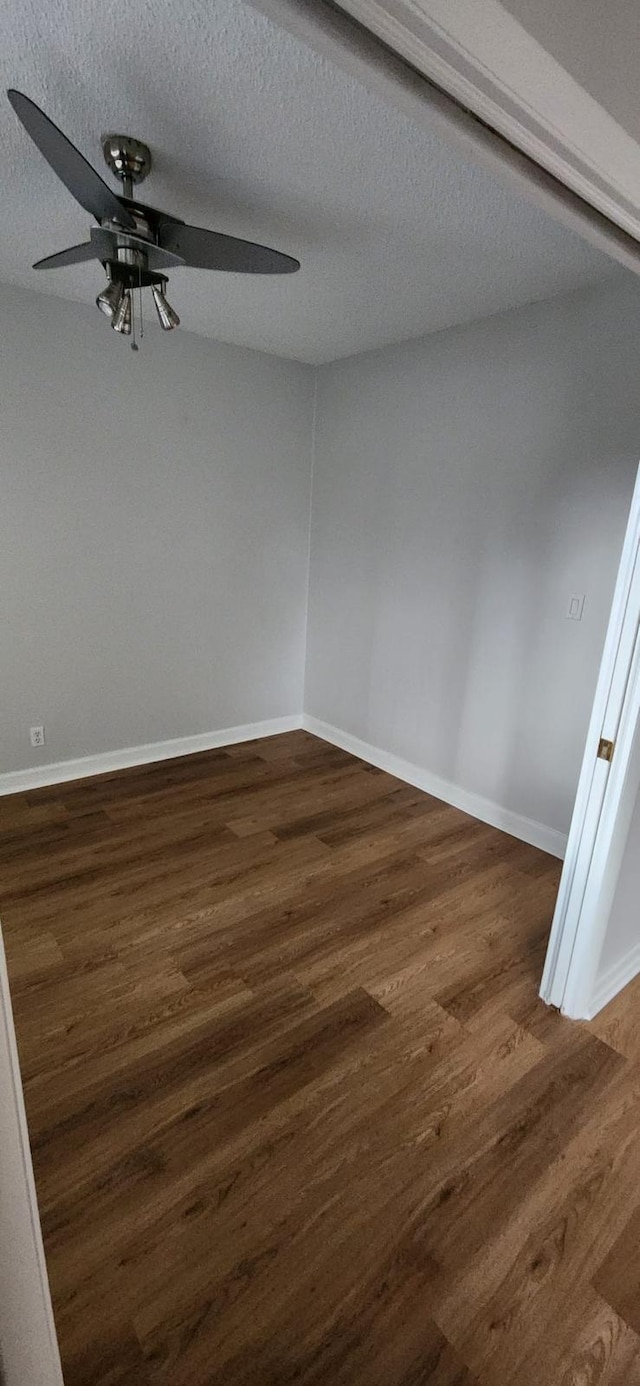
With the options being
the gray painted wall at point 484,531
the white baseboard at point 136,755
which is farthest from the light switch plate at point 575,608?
the white baseboard at point 136,755

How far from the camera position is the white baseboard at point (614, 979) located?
183cm

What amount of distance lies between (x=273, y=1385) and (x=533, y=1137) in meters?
0.75

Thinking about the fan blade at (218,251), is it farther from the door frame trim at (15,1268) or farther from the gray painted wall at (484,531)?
the door frame trim at (15,1268)

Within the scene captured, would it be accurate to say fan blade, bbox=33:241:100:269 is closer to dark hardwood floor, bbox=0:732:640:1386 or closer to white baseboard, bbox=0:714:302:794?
dark hardwood floor, bbox=0:732:640:1386

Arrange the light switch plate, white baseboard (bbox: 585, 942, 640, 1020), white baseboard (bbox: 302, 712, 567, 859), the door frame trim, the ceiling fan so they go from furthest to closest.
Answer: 1. white baseboard (bbox: 302, 712, 567, 859)
2. the light switch plate
3. white baseboard (bbox: 585, 942, 640, 1020)
4. the ceiling fan
5. the door frame trim

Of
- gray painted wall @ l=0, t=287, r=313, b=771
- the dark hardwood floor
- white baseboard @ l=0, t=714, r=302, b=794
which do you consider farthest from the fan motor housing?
white baseboard @ l=0, t=714, r=302, b=794

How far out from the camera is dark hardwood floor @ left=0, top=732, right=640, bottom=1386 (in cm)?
109

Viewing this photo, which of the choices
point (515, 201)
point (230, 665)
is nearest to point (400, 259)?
point (515, 201)

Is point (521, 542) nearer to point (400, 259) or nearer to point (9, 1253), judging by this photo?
point (400, 259)

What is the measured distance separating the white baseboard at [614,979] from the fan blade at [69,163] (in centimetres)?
247

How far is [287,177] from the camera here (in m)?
1.60

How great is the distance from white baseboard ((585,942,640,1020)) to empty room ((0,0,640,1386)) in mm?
24

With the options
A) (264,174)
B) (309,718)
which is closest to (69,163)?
(264,174)

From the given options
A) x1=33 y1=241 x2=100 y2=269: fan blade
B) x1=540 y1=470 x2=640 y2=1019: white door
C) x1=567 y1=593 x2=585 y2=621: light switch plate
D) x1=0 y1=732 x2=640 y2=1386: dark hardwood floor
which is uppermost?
x1=33 y1=241 x2=100 y2=269: fan blade
